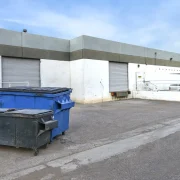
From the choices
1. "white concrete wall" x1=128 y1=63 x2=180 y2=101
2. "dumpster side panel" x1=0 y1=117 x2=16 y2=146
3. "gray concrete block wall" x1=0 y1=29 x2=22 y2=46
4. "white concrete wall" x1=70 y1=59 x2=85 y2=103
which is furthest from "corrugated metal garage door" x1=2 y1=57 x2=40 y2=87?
"dumpster side panel" x1=0 y1=117 x2=16 y2=146

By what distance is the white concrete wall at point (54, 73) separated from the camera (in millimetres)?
14922

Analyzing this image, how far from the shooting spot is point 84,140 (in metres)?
5.66

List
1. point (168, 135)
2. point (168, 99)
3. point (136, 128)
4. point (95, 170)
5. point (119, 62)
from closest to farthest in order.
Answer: point (95, 170), point (168, 135), point (136, 128), point (168, 99), point (119, 62)

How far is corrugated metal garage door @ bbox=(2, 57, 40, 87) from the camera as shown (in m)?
13.3

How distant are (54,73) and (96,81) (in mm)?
3282

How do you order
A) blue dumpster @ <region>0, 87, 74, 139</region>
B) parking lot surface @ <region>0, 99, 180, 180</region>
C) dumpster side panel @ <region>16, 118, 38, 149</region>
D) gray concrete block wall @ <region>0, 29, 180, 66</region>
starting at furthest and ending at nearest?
gray concrete block wall @ <region>0, 29, 180, 66</region> < blue dumpster @ <region>0, 87, 74, 139</region> < dumpster side panel @ <region>16, 118, 38, 149</region> < parking lot surface @ <region>0, 99, 180, 180</region>

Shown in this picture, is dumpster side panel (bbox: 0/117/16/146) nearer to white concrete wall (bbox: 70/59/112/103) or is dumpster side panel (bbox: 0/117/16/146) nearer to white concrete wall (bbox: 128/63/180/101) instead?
white concrete wall (bbox: 70/59/112/103)

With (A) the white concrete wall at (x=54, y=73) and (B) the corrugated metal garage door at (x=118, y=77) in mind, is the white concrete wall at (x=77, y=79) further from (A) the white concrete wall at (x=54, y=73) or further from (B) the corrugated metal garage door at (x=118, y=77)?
(B) the corrugated metal garage door at (x=118, y=77)

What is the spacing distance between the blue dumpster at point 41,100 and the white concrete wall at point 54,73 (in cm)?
927

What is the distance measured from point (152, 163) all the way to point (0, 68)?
1158 centimetres

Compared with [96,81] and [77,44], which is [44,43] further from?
[96,81]

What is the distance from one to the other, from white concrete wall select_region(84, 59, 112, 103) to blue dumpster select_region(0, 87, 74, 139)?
9.32 metres

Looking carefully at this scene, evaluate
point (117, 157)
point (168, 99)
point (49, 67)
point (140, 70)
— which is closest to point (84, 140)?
point (117, 157)

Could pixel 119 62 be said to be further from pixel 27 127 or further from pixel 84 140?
pixel 27 127
